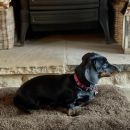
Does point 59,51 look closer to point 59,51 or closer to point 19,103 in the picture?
point 59,51

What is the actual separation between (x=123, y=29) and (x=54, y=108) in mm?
744

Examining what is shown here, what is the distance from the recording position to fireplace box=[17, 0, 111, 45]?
7.22 feet

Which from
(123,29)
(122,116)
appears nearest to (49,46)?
(123,29)

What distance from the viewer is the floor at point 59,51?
1.99 meters

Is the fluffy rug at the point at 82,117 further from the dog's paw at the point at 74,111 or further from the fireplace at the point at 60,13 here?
the fireplace at the point at 60,13

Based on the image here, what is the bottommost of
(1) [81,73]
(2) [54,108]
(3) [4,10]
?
(2) [54,108]

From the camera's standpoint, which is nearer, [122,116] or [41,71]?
[122,116]

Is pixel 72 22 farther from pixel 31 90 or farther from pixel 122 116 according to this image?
pixel 122 116

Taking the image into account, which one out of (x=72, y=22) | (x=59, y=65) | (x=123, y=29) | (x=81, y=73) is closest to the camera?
(x=81, y=73)

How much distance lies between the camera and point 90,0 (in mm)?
2195

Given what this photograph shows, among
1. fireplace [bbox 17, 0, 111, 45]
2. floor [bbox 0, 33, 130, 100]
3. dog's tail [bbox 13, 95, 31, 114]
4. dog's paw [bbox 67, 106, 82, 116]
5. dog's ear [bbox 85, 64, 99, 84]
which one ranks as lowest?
dog's paw [bbox 67, 106, 82, 116]

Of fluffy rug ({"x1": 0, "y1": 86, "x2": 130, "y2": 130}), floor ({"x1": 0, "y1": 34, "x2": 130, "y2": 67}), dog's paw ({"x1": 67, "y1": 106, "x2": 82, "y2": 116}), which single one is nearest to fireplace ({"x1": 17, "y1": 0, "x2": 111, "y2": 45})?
floor ({"x1": 0, "y1": 34, "x2": 130, "y2": 67})

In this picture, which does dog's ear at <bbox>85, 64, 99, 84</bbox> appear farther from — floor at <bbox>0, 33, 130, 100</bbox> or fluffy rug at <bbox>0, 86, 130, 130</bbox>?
floor at <bbox>0, 33, 130, 100</bbox>

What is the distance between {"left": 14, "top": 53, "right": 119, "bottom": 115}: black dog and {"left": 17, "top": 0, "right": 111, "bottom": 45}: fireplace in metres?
0.68
